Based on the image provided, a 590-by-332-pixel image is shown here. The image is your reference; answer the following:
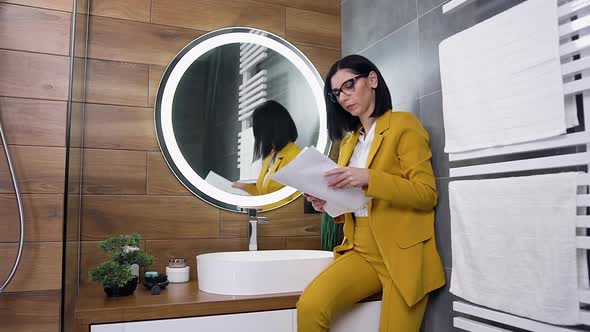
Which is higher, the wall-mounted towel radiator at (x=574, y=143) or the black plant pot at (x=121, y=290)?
the wall-mounted towel radiator at (x=574, y=143)

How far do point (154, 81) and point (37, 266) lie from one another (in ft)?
2.94

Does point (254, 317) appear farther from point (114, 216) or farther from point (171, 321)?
point (114, 216)

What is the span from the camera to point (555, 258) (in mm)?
1169

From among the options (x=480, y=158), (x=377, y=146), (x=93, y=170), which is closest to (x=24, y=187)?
(x=93, y=170)

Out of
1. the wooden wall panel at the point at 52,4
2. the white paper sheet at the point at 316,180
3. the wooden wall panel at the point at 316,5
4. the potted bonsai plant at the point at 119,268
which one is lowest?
the potted bonsai plant at the point at 119,268

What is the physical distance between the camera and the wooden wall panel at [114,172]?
1901 millimetres

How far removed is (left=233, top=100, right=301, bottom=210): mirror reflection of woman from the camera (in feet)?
7.19

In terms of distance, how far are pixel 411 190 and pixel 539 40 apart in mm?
573

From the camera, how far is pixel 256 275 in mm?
1582

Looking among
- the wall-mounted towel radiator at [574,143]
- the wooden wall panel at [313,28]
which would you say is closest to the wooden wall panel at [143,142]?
the wooden wall panel at [313,28]

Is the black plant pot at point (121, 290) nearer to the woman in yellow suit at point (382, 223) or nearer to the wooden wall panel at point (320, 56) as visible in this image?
the woman in yellow suit at point (382, 223)

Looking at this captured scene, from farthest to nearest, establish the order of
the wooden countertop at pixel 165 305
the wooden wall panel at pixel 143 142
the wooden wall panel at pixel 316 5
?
1. the wooden wall panel at pixel 316 5
2. the wooden wall panel at pixel 143 142
3. the wooden countertop at pixel 165 305

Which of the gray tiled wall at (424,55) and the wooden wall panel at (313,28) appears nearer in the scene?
the gray tiled wall at (424,55)

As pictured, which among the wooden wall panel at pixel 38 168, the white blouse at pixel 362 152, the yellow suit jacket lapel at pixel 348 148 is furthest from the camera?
the yellow suit jacket lapel at pixel 348 148
